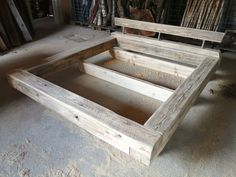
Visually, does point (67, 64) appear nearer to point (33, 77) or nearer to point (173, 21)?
point (33, 77)

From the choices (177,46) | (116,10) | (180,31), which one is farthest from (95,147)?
(116,10)

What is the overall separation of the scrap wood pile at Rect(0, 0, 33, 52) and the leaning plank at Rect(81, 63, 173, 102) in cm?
180

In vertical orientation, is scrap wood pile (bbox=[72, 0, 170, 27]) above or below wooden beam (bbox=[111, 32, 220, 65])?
above

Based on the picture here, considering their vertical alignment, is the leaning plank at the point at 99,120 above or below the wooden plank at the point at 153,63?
above

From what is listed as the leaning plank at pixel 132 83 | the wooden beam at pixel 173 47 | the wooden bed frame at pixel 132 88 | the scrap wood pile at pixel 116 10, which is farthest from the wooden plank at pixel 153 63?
the scrap wood pile at pixel 116 10

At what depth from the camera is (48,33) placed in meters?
4.07

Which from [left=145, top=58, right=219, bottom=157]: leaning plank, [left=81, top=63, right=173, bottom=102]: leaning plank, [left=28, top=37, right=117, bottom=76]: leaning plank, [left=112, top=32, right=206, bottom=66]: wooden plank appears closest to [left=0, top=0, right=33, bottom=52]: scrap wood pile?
[left=28, top=37, right=117, bottom=76]: leaning plank

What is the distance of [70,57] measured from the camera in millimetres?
2129

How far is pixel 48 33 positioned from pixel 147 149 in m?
3.79

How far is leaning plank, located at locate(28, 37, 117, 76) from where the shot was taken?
1.89 m

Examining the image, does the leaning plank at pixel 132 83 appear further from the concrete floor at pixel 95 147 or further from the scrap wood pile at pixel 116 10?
the scrap wood pile at pixel 116 10

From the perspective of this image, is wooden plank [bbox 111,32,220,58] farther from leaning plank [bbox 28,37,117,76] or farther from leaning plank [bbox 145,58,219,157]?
leaning plank [bbox 145,58,219,157]

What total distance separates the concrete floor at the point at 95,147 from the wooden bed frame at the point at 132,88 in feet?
0.53

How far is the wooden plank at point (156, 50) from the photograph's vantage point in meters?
2.22
